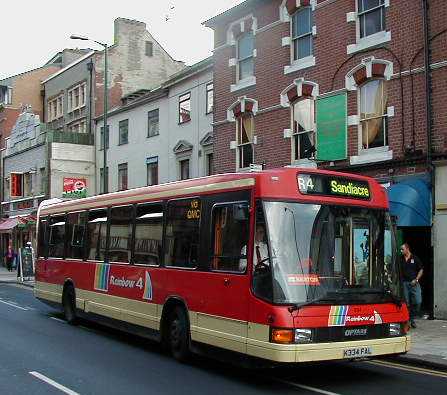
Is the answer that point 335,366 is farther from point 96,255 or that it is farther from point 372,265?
point 96,255

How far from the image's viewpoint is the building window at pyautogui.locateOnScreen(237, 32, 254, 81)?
21688 mm

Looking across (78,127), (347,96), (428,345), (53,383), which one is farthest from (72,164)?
(53,383)

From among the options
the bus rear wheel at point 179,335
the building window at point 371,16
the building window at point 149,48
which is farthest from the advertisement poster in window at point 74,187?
the bus rear wheel at point 179,335

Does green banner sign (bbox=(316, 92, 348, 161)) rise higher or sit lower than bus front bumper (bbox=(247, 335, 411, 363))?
higher

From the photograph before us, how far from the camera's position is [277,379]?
883cm

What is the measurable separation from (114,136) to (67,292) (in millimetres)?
21746

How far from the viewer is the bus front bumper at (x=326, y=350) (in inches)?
308

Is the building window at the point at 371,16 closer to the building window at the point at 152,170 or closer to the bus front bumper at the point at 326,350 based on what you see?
the bus front bumper at the point at 326,350

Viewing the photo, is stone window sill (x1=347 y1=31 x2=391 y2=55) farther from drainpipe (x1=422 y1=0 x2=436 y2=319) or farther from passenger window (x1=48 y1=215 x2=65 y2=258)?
passenger window (x1=48 y1=215 x2=65 y2=258)

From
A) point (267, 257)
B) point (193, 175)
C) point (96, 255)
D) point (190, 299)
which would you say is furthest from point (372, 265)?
point (193, 175)

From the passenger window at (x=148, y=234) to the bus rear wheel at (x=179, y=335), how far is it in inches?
41.5

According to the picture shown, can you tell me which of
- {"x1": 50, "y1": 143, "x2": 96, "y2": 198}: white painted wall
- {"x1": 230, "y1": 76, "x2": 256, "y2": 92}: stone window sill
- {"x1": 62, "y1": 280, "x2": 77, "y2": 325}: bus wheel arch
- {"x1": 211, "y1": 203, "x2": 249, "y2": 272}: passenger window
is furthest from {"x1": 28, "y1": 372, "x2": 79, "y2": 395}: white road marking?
{"x1": 50, "y1": 143, "x2": 96, "y2": 198}: white painted wall

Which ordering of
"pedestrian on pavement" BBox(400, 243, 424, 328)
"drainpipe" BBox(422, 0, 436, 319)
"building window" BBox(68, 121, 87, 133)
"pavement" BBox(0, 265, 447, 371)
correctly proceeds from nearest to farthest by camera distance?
"pavement" BBox(0, 265, 447, 371) < "pedestrian on pavement" BBox(400, 243, 424, 328) < "drainpipe" BBox(422, 0, 436, 319) < "building window" BBox(68, 121, 87, 133)

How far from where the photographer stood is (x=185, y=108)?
29.3m
